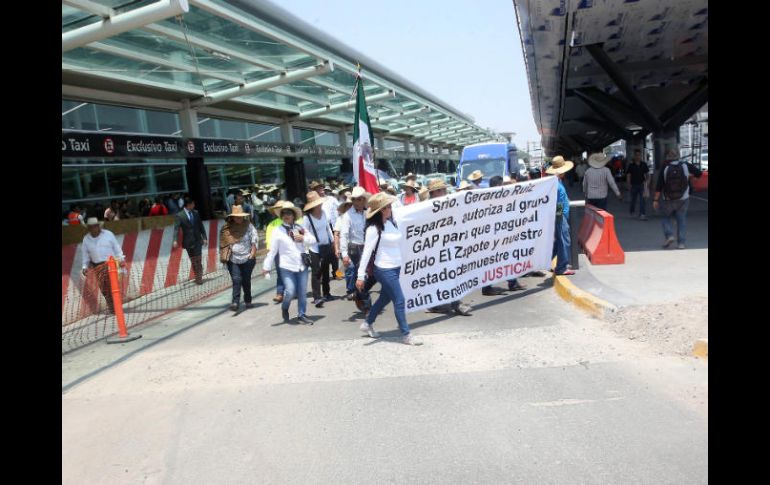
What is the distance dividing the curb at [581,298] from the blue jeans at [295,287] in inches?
144

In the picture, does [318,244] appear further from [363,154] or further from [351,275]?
[363,154]

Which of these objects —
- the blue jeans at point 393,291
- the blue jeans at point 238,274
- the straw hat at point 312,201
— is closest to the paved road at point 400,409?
the blue jeans at point 393,291

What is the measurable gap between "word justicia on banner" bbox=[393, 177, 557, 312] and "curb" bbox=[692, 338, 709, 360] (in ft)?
9.59

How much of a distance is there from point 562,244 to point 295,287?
4.16m

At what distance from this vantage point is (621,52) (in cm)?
1634

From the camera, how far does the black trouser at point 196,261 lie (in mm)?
11164

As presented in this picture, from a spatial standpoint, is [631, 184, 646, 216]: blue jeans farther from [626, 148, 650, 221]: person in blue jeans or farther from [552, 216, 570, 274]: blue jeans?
[552, 216, 570, 274]: blue jeans

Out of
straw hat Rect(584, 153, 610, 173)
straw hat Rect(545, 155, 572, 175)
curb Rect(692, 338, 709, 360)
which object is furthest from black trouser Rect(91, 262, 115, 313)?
straw hat Rect(584, 153, 610, 173)

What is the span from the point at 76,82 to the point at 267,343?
12.4 m

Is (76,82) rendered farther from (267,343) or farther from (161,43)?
(267,343)

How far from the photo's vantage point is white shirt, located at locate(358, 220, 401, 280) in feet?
20.0

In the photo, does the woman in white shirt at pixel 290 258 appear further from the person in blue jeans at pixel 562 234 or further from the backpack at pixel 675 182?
the backpack at pixel 675 182

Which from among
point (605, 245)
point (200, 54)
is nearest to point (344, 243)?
point (605, 245)
